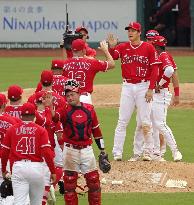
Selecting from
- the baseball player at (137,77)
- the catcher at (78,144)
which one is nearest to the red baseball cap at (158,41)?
the baseball player at (137,77)

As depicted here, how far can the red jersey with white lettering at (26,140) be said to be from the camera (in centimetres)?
1023

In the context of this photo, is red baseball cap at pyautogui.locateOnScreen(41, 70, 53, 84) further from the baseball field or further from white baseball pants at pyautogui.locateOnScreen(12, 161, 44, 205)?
white baseball pants at pyautogui.locateOnScreen(12, 161, 44, 205)

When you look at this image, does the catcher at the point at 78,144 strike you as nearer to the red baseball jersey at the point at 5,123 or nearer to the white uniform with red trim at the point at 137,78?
the red baseball jersey at the point at 5,123

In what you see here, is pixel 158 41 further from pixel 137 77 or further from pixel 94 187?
pixel 94 187

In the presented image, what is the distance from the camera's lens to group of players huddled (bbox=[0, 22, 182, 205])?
10.3m

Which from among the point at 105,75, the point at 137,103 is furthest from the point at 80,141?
the point at 105,75

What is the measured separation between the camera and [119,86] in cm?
2489

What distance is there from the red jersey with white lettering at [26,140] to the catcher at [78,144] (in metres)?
1.09

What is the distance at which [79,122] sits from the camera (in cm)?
1130

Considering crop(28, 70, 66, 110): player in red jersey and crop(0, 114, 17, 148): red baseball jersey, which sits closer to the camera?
crop(0, 114, 17, 148): red baseball jersey

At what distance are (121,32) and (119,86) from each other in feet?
34.0

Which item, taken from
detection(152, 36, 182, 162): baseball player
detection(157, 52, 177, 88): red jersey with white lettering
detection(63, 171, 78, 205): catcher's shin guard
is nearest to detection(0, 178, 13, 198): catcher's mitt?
detection(63, 171, 78, 205): catcher's shin guard

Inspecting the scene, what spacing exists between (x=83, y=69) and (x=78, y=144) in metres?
2.47

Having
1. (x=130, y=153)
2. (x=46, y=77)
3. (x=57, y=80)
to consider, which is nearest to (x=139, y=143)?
(x=130, y=153)
